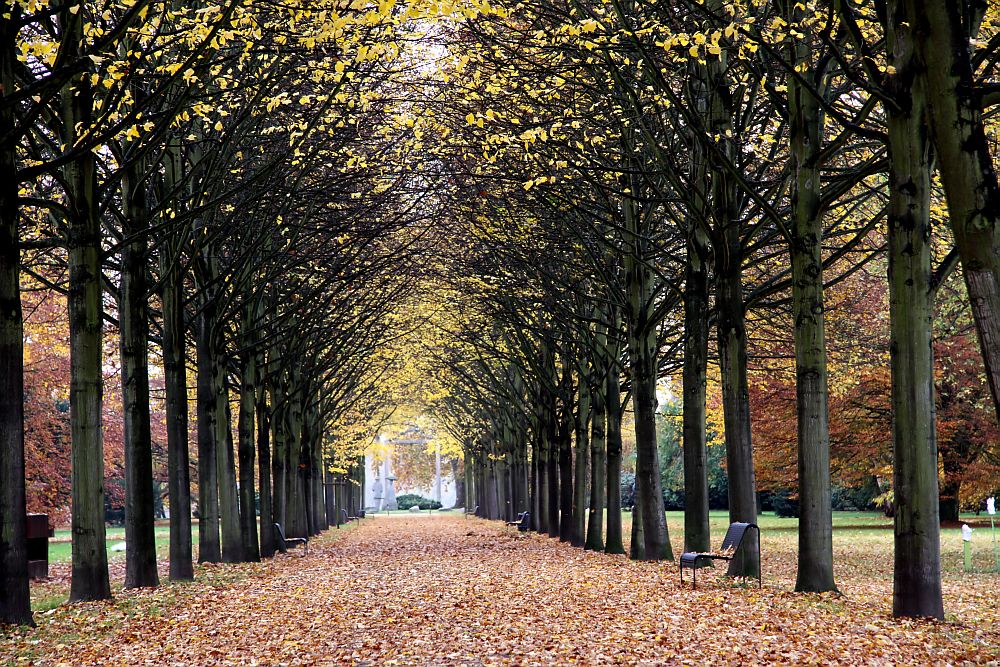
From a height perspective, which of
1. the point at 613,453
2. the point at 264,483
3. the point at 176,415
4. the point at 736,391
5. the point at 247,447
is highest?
the point at 736,391

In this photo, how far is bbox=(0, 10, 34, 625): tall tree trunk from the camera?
11.1m

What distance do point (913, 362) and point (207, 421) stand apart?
1376 cm

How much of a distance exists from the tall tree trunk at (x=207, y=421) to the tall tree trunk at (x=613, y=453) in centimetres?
868

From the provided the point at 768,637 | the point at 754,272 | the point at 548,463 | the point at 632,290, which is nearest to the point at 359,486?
the point at 548,463

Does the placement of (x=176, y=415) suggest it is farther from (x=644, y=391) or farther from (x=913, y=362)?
(x=913, y=362)

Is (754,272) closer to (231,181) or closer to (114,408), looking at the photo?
(231,181)

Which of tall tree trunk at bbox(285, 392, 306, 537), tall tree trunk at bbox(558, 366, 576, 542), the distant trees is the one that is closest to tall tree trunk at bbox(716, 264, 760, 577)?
the distant trees

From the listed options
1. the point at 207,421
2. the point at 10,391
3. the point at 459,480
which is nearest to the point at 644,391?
the point at 207,421

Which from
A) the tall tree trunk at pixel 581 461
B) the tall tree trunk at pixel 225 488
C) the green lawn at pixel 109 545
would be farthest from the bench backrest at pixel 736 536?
the green lawn at pixel 109 545

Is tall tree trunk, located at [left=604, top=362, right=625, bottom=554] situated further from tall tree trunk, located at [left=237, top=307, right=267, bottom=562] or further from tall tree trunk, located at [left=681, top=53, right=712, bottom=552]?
tall tree trunk, located at [left=237, top=307, right=267, bottom=562]

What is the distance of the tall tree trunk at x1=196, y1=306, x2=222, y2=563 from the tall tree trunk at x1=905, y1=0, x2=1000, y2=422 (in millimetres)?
15032

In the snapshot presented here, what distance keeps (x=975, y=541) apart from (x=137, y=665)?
27.2 metres

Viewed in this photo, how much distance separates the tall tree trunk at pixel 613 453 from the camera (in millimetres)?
23594

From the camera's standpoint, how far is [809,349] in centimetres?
1334
